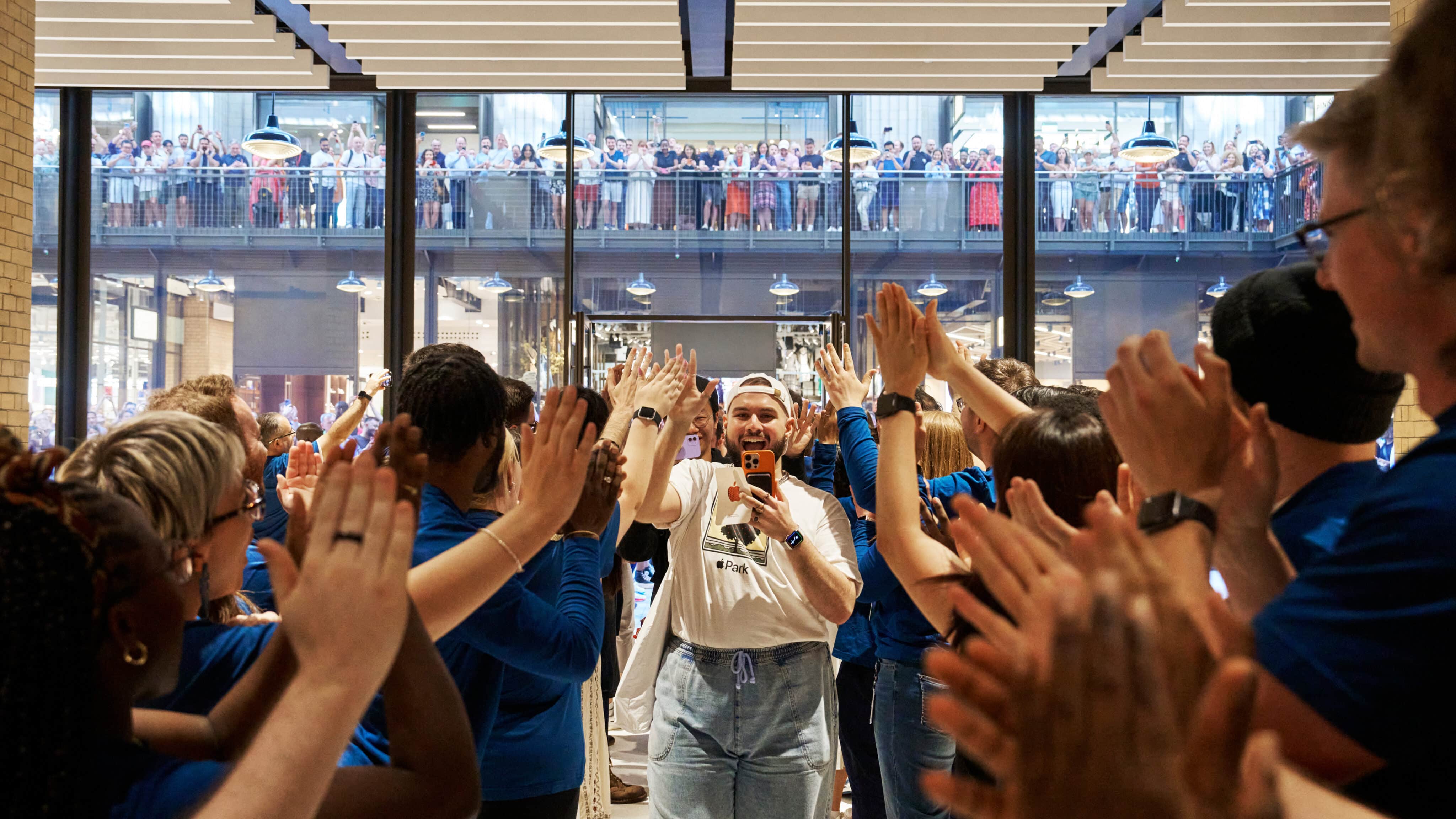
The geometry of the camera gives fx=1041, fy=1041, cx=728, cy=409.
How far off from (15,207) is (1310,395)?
4438mm

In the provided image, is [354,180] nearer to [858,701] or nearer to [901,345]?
[858,701]

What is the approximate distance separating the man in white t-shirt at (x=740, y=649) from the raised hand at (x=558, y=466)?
0.97 m

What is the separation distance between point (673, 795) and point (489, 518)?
1161 mm

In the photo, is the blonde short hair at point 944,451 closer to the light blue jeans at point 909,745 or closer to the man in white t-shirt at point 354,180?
the light blue jeans at point 909,745

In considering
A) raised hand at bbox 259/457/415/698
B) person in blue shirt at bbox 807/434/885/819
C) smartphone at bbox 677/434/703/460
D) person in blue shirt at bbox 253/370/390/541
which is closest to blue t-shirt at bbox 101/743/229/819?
raised hand at bbox 259/457/415/698

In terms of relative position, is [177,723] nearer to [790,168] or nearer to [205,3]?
[205,3]

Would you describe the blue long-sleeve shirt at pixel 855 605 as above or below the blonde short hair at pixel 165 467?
below

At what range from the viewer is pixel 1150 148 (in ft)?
21.3

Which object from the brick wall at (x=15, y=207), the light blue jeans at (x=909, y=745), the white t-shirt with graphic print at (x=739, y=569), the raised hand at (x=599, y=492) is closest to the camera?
the raised hand at (x=599, y=492)

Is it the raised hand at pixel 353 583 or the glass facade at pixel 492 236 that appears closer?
Result: the raised hand at pixel 353 583

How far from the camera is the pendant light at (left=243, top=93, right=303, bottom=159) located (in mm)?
6270

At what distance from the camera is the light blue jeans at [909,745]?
2514 millimetres

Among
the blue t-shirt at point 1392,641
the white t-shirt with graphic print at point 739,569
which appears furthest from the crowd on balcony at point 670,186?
the blue t-shirt at point 1392,641

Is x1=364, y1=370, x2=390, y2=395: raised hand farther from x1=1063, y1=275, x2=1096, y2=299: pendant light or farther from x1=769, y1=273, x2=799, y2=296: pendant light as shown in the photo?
x1=1063, y1=275, x2=1096, y2=299: pendant light
